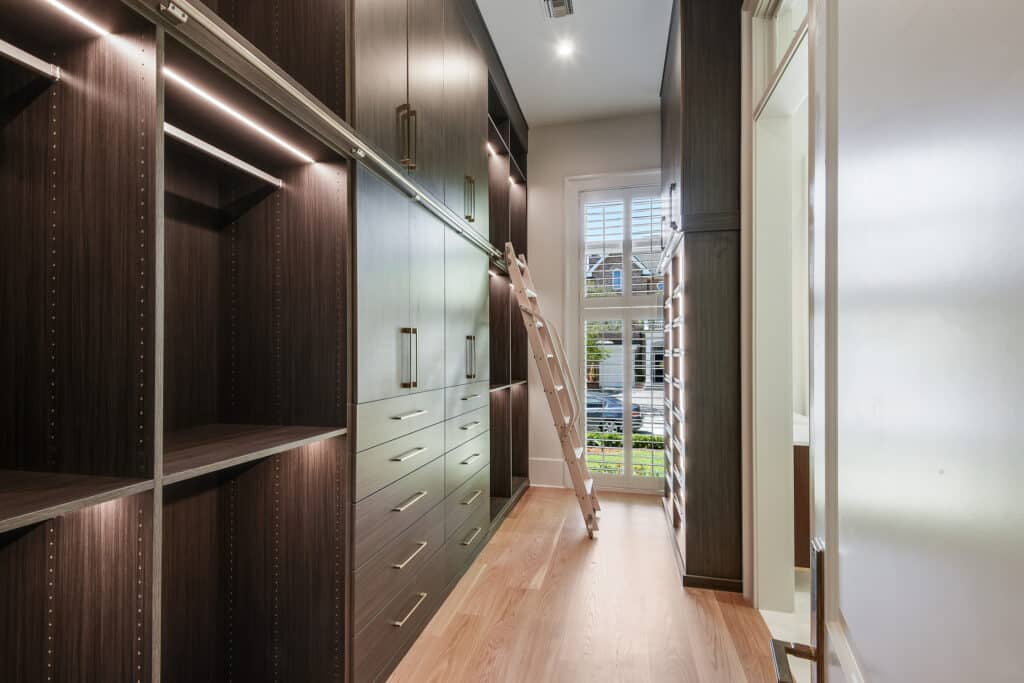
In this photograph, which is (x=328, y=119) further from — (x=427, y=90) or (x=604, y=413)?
(x=604, y=413)

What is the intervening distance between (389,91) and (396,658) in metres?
2.08

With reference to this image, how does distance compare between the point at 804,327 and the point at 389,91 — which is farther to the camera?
the point at 804,327

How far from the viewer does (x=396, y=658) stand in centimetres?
181

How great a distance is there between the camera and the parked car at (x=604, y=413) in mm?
4262

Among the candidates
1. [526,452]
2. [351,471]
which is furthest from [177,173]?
[526,452]

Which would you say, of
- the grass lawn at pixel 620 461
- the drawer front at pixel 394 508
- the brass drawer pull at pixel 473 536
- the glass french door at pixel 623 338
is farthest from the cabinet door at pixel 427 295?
the grass lawn at pixel 620 461

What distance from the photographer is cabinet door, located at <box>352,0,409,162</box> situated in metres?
1.59

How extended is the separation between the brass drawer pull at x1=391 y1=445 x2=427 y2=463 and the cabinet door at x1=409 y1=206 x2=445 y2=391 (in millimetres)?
253

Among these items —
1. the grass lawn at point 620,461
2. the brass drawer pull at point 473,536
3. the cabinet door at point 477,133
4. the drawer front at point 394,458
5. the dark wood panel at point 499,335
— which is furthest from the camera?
the grass lawn at point 620,461

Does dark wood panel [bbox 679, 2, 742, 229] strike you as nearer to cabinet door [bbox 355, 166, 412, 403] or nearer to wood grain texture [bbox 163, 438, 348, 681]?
cabinet door [bbox 355, 166, 412, 403]

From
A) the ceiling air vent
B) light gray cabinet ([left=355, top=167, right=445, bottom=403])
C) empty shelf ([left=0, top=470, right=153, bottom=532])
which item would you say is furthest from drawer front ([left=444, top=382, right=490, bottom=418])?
the ceiling air vent

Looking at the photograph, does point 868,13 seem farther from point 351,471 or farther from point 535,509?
point 535,509

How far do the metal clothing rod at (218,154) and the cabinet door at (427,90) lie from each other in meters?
0.56

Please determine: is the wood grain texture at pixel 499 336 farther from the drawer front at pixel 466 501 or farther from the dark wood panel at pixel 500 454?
the drawer front at pixel 466 501
